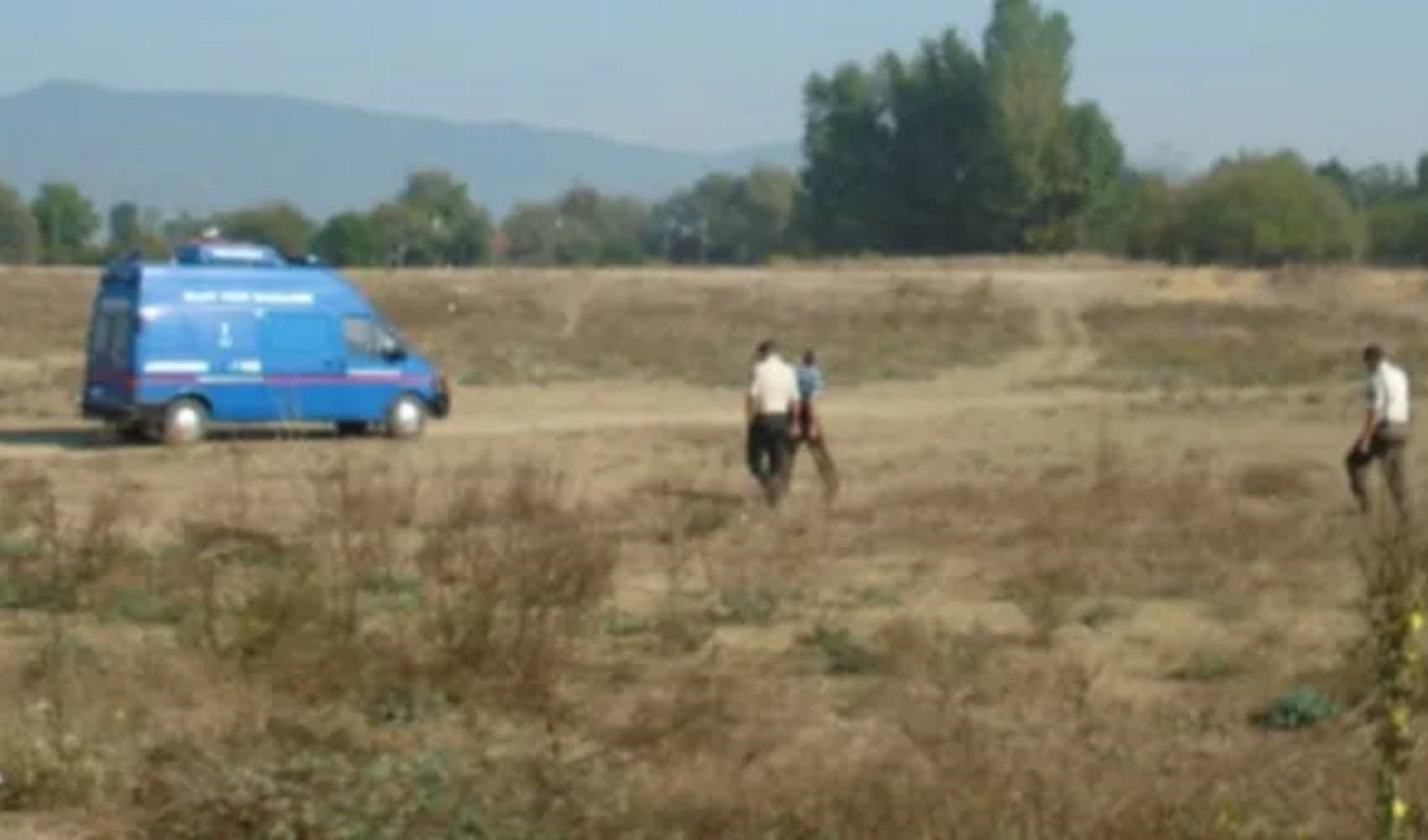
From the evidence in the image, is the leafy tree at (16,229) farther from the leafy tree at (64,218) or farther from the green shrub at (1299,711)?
the green shrub at (1299,711)

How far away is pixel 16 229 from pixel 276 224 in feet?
39.5

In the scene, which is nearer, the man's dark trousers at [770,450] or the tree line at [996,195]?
the man's dark trousers at [770,450]

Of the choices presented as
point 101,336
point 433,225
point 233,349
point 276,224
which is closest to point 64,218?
point 276,224

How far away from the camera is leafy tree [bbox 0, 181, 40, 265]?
12900cm

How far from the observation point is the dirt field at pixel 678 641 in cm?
903

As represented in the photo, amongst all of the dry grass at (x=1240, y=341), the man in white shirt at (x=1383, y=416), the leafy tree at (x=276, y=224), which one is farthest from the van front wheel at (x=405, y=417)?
the leafy tree at (x=276, y=224)

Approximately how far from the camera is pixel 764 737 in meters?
11.2

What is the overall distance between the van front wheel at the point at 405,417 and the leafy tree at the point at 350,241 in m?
87.9

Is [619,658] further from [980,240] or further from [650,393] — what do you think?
[980,240]

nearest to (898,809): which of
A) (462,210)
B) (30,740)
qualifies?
(30,740)

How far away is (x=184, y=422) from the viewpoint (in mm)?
36906

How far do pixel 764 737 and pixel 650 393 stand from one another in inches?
1705

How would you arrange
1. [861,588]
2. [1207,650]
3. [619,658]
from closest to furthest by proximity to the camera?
[619,658]
[1207,650]
[861,588]

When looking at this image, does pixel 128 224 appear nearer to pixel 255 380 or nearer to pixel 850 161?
pixel 850 161
